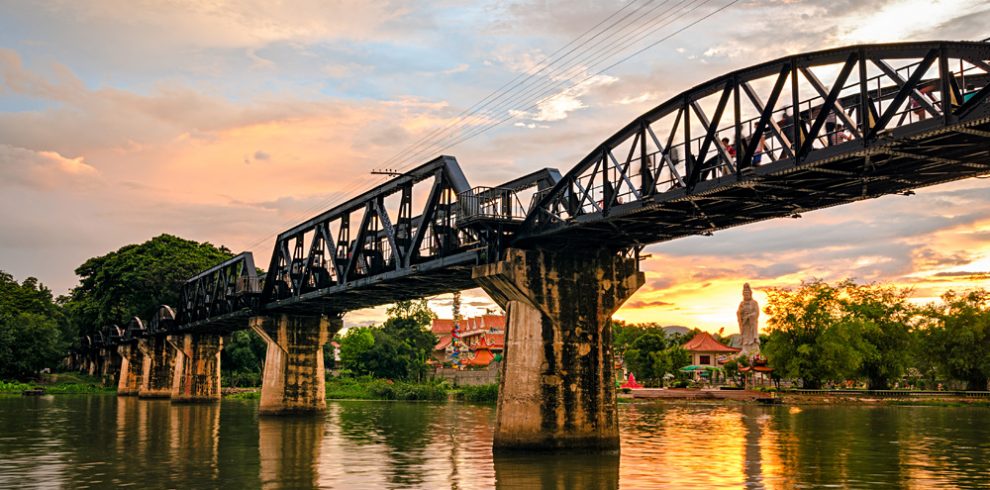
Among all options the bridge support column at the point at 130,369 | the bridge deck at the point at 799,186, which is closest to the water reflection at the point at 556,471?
the bridge deck at the point at 799,186

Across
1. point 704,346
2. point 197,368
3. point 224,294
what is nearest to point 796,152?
point 224,294

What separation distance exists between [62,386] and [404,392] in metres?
61.2

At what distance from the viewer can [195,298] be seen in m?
101

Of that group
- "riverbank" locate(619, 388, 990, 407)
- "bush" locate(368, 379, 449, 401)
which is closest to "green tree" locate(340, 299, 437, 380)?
"bush" locate(368, 379, 449, 401)

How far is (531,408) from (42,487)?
19408 mm

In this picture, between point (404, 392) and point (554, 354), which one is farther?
point (404, 392)

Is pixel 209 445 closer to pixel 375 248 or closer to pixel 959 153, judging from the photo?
pixel 375 248

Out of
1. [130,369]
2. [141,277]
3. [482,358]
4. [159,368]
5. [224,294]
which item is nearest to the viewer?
[224,294]

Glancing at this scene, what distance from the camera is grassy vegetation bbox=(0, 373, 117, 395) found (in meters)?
127

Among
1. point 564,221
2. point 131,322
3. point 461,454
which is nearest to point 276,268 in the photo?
point 461,454

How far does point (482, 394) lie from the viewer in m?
110

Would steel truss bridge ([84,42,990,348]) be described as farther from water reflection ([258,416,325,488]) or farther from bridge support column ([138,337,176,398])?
bridge support column ([138,337,176,398])

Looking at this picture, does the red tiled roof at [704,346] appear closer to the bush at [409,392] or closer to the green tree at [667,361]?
the green tree at [667,361]

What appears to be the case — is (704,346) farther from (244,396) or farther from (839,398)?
(244,396)
